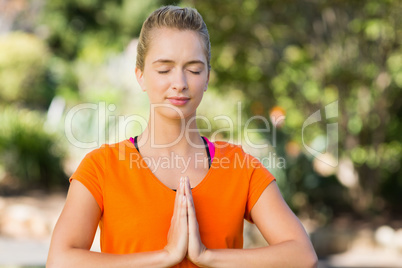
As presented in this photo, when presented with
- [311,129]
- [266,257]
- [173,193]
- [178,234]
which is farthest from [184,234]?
[311,129]

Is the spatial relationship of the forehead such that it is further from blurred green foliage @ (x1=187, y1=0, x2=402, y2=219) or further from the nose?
blurred green foliage @ (x1=187, y1=0, x2=402, y2=219)

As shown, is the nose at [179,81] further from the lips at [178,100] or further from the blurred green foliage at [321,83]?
the blurred green foliage at [321,83]

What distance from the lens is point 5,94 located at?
59.6 ft

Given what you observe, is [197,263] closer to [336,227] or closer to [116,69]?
[336,227]

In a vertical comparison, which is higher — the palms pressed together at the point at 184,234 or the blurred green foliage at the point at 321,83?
the blurred green foliage at the point at 321,83

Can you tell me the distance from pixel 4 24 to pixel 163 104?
862 inches

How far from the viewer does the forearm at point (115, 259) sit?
1.53 m

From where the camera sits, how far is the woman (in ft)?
5.15

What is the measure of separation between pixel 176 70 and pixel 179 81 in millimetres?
37

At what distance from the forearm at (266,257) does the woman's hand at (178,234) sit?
0.07 meters

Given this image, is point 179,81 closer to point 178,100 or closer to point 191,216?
point 178,100

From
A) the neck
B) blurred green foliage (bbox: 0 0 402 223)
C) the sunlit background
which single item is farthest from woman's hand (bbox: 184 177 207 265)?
blurred green foliage (bbox: 0 0 402 223)

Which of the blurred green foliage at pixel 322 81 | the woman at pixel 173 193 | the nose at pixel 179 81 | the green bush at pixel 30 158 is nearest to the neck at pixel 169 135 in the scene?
the woman at pixel 173 193

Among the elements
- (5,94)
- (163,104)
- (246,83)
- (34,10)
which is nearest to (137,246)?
(163,104)
